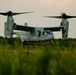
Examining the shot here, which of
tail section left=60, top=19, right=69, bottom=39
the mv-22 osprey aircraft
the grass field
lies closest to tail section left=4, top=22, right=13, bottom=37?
the mv-22 osprey aircraft

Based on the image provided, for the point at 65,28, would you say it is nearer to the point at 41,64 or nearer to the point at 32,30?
the point at 32,30

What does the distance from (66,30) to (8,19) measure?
477 inches

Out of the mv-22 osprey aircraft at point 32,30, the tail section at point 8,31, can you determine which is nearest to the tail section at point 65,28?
the mv-22 osprey aircraft at point 32,30

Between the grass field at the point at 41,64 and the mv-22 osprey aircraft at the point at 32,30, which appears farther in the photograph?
the mv-22 osprey aircraft at the point at 32,30

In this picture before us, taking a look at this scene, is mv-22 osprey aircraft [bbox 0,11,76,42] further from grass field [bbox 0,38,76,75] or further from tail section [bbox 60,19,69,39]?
grass field [bbox 0,38,76,75]

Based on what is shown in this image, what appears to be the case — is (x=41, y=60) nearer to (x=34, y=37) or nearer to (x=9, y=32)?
(x=34, y=37)

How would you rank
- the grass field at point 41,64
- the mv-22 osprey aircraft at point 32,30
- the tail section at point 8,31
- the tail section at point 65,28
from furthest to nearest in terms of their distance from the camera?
the tail section at point 65,28
the tail section at point 8,31
the mv-22 osprey aircraft at point 32,30
the grass field at point 41,64

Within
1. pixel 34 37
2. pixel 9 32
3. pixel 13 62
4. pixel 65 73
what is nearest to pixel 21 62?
pixel 13 62

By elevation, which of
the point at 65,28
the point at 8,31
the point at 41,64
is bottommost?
the point at 8,31

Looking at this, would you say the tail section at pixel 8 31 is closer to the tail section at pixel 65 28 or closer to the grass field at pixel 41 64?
the tail section at pixel 65 28

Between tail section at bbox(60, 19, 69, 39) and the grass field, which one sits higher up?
the grass field

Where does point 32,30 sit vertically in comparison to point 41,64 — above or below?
below

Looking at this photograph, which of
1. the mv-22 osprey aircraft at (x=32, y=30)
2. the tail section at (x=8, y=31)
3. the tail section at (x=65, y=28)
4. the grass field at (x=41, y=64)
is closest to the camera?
the grass field at (x=41, y=64)

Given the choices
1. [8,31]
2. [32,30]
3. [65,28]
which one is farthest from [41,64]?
[65,28]
